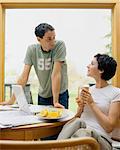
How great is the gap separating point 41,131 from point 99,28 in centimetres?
200

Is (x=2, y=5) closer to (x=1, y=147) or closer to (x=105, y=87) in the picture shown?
(x=105, y=87)

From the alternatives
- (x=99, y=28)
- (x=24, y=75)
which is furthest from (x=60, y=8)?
(x=24, y=75)

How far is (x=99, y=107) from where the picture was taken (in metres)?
2.05

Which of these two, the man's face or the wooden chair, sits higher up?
the man's face

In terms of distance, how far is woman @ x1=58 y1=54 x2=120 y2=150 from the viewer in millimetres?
1817

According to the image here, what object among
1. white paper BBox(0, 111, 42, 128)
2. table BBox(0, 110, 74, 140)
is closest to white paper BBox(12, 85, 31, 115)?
white paper BBox(0, 111, 42, 128)

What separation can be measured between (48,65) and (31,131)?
1.13m

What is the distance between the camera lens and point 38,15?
3545 millimetres

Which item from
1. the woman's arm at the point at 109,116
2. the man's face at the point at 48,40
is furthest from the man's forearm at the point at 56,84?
the woman's arm at the point at 109,116

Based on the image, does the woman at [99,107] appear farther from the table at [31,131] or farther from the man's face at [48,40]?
the man's face at [48,40]

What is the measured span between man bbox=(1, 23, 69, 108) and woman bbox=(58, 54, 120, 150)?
22.2 inches

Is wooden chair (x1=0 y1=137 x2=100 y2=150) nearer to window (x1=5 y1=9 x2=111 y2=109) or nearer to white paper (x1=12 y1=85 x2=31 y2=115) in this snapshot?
white paper (x1=12 y1=85 x2=31 y2=115)

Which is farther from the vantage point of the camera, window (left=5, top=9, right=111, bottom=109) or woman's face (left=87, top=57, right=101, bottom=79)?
window (left=5, top=9, right=111, bottom=109)

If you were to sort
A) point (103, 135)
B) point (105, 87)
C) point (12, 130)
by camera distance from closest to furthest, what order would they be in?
1. point (12, 130)
2. point (103, 135)
3. point (105, 87)
